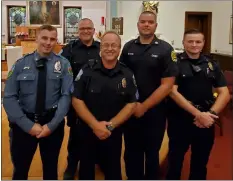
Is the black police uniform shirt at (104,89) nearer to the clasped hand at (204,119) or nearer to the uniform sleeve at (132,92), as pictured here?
the uniform sleeve at (132,92)

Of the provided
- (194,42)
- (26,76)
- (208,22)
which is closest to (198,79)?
(194,42)

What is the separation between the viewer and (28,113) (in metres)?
2.01

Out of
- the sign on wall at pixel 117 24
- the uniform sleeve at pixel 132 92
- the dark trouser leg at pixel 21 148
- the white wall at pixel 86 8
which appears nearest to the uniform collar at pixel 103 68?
the uniform sleeve at pixel 132 92

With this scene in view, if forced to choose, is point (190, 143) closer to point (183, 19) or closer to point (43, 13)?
point (183, 19)

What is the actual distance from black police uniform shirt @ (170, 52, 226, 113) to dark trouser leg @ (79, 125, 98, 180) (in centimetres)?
73

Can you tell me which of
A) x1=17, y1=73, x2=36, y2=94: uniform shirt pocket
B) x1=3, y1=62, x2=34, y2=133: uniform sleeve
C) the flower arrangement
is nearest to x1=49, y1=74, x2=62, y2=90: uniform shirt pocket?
x1=17, y1=73, x2=36, y2=94: uniform shirt pocket

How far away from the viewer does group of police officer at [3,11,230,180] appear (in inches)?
77.4

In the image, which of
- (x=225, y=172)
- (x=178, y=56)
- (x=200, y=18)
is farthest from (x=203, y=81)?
(x=200, y=18)

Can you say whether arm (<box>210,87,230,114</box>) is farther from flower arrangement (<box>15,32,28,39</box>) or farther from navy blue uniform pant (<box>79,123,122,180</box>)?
flower arrangement (<box>15,32,28,39</box>)

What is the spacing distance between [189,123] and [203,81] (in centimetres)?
34

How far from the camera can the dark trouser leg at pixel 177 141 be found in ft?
7.45

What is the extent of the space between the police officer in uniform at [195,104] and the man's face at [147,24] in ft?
0.89

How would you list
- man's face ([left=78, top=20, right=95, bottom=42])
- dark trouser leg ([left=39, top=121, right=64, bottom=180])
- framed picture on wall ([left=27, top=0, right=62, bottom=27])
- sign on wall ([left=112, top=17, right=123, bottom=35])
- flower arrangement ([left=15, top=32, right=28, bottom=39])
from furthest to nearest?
framed picture on wall ([left=27, top=0, right=62, bottom=27]) < flower arrangement ([left=15, top=32, right=28, bottom=39]) < sign on wall ([left=112, top=17, right=123, bottom=35]) < man's face ([left=78, top=20, right=95, bottom=42]) < dark trouser leg ([left=39, top=121, right=64, bottom=180])

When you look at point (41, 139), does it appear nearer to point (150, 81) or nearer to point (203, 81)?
point (150, 81)
